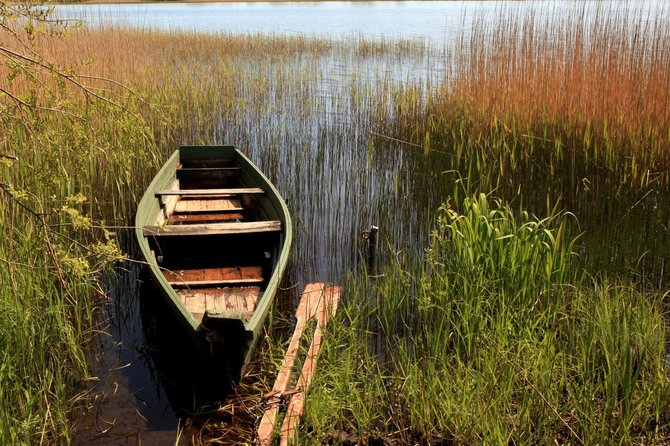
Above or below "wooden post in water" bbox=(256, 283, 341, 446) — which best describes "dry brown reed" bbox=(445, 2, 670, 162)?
above

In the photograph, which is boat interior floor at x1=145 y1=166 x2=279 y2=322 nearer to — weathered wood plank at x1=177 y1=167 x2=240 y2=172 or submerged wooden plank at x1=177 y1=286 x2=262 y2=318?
submerged wooden plank at x1=177 y1=286 x2=262 y2=318

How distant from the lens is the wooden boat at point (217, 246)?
340 cm

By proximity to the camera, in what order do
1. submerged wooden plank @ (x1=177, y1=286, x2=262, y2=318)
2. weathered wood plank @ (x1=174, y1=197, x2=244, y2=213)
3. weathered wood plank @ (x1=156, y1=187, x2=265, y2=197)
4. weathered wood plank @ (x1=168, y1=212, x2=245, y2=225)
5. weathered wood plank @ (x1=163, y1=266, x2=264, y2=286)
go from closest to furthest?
1. submerged wooden plank @ (x1=177, y1=286, x2=262, y2=318)
2. weathered wood plank @ (x1=163, y1=266, x2=264, y2=286)
3. weathered wood plank @ (x1=156, y1=187, x2=265, y2=197)
4. weathered wood plank @ (x1=168, y1=212, x2=245, y2=225)
5. weathered wood plank @ (x1=174, y1=197, x2=244, y2=213)

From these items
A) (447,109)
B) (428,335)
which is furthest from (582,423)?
(447,109)

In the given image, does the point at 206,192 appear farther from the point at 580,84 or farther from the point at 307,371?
the point at 580,84

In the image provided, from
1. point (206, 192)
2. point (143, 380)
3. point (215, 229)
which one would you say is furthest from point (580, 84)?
point (143, 380)

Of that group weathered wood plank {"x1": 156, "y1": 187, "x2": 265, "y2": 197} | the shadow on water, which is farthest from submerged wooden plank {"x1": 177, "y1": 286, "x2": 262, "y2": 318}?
weathered wood plank {"x1": 156, "y1": 187, "x2": 265, "y2": 197}

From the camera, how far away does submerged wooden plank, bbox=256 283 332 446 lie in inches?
120

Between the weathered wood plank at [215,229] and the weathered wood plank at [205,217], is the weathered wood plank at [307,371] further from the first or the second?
the weathered wood plank at [205,217]

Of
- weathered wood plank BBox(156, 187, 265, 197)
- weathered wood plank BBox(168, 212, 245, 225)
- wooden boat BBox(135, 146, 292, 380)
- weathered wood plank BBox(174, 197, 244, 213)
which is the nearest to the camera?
wooden boat BBox(135, 146, 292, 380)

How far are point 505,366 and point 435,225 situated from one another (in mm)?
2286

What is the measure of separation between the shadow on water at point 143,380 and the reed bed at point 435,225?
0.18 metres

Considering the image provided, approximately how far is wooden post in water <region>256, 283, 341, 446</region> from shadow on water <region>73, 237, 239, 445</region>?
36 centimetres

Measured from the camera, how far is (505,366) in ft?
10.0
